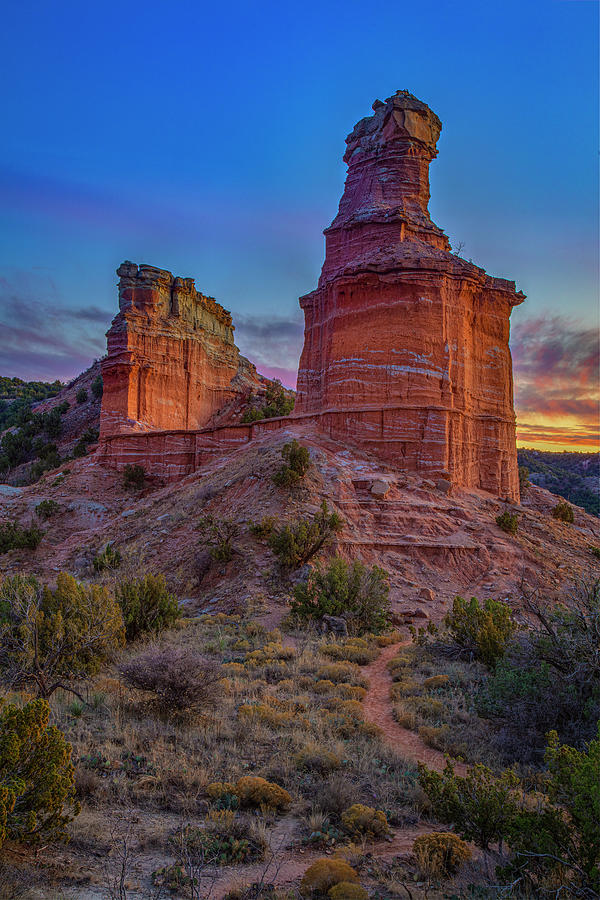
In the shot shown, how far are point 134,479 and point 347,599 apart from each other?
73.6 ft

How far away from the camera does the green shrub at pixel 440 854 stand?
4316mm

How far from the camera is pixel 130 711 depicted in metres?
7.42

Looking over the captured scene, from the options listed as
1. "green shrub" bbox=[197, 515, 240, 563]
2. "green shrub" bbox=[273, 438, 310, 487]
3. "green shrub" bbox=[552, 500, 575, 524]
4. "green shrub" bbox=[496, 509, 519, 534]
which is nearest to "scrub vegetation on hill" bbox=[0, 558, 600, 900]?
"green shrub" bbox=[197, 515, 240, 563]

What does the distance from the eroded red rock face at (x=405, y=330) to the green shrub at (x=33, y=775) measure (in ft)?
60.8

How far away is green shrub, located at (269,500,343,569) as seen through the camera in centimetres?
1608

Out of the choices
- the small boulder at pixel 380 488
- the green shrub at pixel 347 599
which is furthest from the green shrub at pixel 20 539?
the green shrub at pixel 347 599

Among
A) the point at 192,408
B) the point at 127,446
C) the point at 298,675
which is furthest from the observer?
the point at 192,408

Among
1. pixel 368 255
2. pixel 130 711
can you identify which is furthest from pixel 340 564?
pixel 368 255

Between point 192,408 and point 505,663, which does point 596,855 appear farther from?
point 192,408

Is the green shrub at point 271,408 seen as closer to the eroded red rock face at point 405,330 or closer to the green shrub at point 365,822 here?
the eroded red rock face at point 405,330

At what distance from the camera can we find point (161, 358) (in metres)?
40.2

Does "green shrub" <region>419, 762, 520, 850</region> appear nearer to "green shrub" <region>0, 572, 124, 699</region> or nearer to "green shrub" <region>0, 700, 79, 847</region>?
"green shrub" <region>0, 700, 79, 847</region>

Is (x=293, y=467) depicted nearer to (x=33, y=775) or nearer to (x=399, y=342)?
(x=399, y=342)

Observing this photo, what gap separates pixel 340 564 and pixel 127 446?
2402cm
